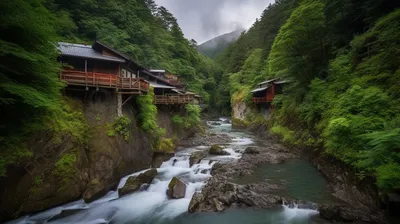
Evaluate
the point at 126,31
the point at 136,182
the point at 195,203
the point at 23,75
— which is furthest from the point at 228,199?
the point at 126,31

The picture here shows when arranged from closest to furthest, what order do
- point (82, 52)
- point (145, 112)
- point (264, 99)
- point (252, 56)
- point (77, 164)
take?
point (77, 164)
point (82, 52)
point (145, 112)
point (264, 99)
point (252, 56)

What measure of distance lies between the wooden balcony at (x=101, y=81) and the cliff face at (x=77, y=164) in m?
1.29

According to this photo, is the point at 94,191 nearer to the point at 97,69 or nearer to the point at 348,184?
the point at 97,69

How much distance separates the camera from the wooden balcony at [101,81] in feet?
48.1

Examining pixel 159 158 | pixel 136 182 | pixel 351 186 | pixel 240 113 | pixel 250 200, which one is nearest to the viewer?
pixel 351 186

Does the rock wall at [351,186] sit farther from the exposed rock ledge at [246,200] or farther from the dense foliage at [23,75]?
the dense foliage at [23,75]

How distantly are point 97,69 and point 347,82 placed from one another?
22649 millimetres

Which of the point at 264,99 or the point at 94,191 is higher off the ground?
the point at 264,99

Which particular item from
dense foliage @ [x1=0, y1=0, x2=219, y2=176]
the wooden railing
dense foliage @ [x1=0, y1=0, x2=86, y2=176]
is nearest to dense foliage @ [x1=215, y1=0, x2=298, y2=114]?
the wooden railing

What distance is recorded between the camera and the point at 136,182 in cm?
1469

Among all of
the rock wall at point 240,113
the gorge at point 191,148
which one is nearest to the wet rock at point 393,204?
the gorge at point 191,148

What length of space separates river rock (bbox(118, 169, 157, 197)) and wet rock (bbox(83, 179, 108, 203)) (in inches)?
44.6

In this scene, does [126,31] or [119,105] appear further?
[126,31]

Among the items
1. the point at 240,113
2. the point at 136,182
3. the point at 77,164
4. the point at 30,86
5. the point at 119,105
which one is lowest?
the point at 136,182
